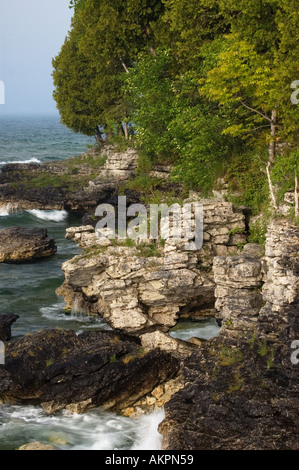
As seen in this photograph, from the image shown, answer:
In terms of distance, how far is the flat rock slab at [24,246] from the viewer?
109 feet

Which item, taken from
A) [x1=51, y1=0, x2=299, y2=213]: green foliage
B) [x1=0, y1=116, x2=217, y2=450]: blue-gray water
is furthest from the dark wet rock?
[x1=51, y1=0, x2=299, y2=213]: green foliage

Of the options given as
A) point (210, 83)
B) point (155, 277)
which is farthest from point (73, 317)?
point (210, 83)

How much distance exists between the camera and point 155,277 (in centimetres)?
2262

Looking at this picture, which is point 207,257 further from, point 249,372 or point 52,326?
point 249,372

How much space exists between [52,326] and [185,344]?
6.39m

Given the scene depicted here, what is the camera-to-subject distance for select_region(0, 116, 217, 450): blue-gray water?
1658 centimetres

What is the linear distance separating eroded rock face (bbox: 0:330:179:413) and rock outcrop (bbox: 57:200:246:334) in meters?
3.35

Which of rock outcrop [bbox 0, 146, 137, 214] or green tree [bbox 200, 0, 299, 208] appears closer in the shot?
green tree [bbox 200, 0, 299, 208]

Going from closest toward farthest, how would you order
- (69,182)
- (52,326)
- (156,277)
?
(156,277)
(52,326)
(69,182)

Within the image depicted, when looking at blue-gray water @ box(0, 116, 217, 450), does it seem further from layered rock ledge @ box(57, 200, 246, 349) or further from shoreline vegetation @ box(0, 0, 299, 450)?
layered rock ledge @ box(57, 200, 246, 349)

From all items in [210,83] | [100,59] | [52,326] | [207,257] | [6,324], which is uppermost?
[100,59]
